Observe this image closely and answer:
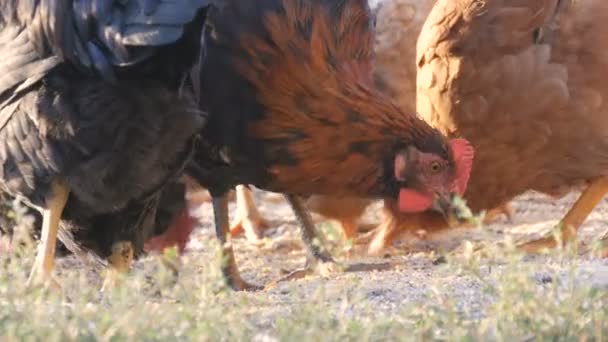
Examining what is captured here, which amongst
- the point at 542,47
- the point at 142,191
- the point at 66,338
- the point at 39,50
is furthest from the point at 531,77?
the point at 66,338

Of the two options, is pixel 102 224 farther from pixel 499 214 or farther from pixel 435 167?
pixel 499 214

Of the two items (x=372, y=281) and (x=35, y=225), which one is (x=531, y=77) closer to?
(x=372, y=281)

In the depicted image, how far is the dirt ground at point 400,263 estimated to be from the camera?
4328mm

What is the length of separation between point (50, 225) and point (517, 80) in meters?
2.36

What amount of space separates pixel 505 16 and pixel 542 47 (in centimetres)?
26

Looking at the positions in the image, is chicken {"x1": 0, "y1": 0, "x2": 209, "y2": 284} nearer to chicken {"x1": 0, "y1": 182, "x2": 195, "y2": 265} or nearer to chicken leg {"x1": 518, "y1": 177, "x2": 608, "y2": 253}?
chicken {"x1": 0, "y1": 182, "x2": 195, "y2": 265}

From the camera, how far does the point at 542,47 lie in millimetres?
6008

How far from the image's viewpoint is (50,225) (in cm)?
489

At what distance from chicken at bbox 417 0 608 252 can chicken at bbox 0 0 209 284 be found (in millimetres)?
1567

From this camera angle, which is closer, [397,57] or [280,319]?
[280,319]

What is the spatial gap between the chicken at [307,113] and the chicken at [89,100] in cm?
37

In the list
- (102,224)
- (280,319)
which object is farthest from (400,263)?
(280,319)

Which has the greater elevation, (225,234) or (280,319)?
(280,319)

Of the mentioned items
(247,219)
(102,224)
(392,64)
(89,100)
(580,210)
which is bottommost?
(247,219)
